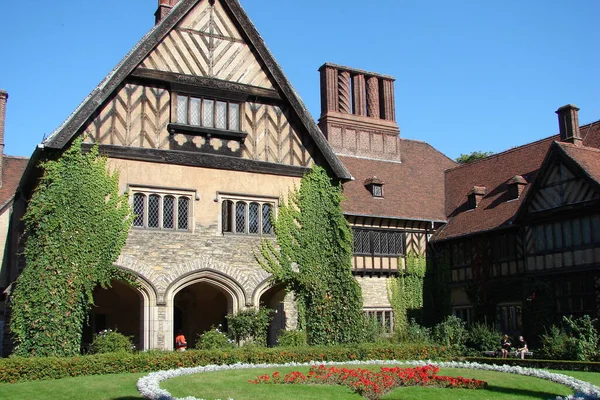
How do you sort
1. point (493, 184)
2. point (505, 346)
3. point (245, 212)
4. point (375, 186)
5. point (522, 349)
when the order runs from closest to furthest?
point (245, 212) → point (522, 349) → point (505, 346) → point (375, 186) → point (493, 184)

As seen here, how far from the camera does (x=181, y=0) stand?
69.3 feet

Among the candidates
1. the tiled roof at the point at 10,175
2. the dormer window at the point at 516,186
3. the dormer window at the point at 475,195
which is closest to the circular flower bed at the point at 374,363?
the dormer window at the point at 516,186

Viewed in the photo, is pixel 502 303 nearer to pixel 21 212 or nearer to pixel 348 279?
pixel 348 279

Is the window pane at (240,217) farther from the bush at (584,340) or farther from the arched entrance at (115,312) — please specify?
the bush at (584,340)

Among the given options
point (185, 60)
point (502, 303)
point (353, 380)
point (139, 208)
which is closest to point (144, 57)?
point (185, 60)

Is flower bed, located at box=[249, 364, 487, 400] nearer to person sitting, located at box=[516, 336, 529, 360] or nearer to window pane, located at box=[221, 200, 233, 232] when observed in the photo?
window pane, located at box=[221, 200, 233, 232]

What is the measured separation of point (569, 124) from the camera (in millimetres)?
28500

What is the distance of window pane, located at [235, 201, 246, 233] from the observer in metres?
21.5

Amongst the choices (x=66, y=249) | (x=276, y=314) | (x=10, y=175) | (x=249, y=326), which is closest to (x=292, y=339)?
(x=249, y=326)

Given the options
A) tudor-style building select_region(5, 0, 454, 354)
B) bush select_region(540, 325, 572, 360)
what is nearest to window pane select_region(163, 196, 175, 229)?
tudor-style building select_region(5, 0, 454, 354)

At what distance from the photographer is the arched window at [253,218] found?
2170 cm

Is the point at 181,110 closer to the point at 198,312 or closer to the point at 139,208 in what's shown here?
the point at 139,208

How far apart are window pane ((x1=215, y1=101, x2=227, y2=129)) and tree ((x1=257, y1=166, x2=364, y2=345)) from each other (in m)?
3.03

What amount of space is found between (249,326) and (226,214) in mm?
3396
